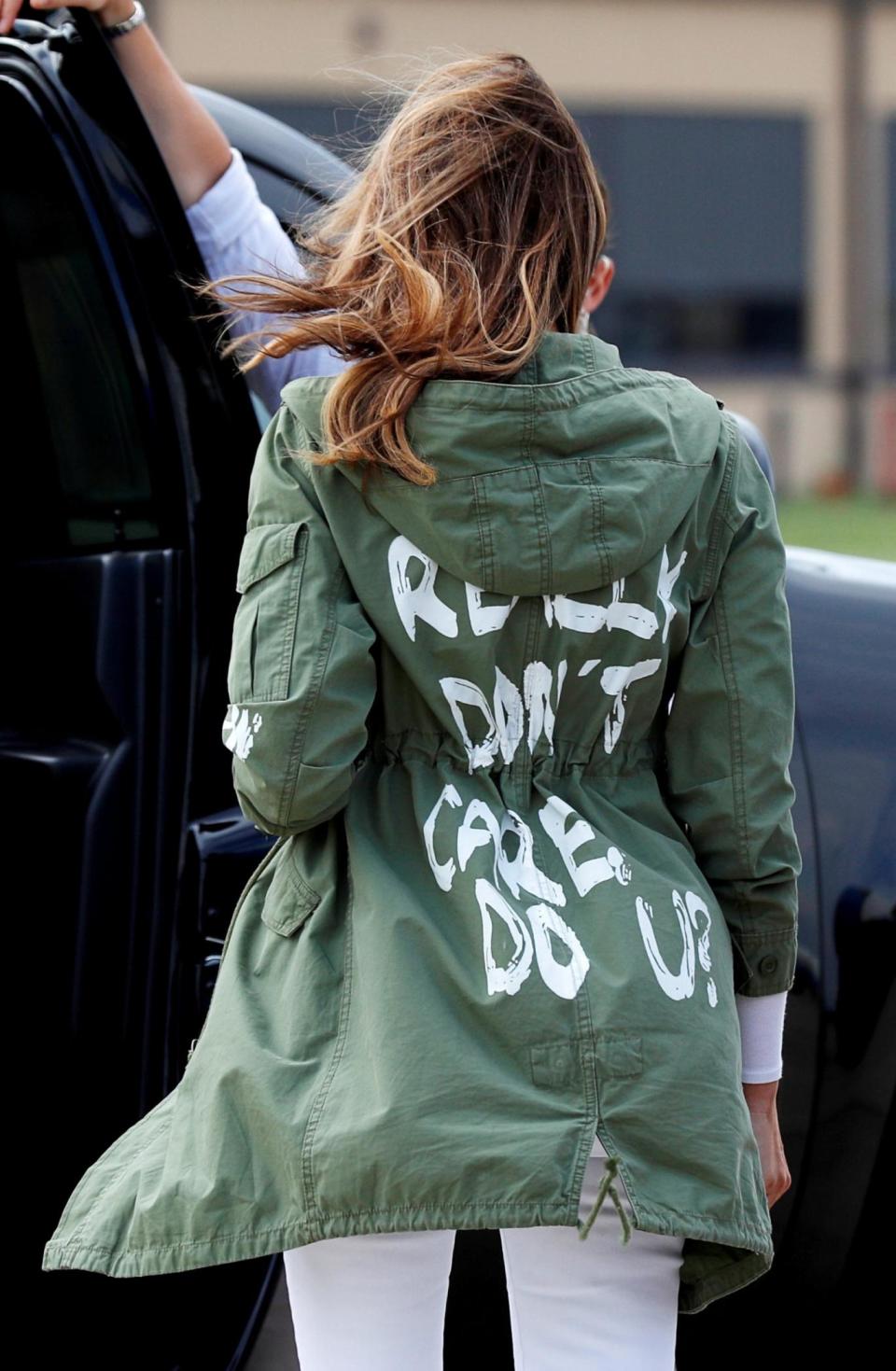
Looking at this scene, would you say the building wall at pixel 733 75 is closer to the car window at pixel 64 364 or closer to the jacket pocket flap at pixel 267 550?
the car window at pixel 64 364

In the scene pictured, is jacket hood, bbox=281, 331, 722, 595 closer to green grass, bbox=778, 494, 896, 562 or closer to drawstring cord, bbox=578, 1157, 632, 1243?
drawstring cord, bbox=578, 1157, 632, 1243

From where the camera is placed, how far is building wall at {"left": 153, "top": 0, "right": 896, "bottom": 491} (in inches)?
851

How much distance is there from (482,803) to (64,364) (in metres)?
0.91

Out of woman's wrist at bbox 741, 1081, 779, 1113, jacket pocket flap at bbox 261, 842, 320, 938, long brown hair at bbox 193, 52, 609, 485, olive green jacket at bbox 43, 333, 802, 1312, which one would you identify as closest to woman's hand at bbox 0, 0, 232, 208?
long brown hair at bbox 193, 52, 609, 485

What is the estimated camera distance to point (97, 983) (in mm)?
1901

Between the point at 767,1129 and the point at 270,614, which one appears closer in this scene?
the point at 270,614

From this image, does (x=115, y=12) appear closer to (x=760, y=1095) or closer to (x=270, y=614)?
(x=270, y=614)

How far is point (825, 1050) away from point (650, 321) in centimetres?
2350

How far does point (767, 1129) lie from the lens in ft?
4.97

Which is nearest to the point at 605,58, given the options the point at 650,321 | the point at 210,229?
the point at 650,321

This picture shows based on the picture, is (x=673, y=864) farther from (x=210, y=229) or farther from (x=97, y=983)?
(x=210, y=229)

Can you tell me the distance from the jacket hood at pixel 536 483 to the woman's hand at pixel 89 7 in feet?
2.14

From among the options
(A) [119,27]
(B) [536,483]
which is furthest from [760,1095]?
(A) [119,27]

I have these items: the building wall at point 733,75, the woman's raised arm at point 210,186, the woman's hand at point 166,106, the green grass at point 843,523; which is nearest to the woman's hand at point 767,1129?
the woman's raised arm at point 210,186
